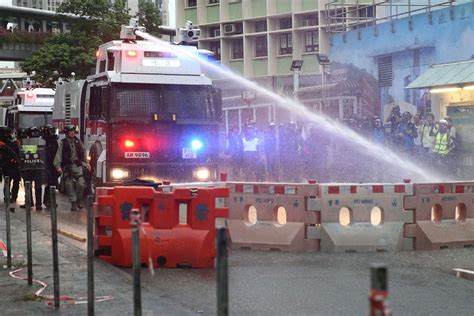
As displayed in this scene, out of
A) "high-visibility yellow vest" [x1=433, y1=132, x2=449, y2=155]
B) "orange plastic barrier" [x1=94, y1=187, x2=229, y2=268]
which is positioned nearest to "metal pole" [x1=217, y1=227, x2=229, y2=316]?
"orange plastic barrier" [x1=94, y1=187, x2=229, y2=268]

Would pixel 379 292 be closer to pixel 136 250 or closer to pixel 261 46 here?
pixel 136 250

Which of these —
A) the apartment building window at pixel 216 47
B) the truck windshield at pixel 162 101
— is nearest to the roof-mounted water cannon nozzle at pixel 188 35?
the truck windshield at pixel 162 101

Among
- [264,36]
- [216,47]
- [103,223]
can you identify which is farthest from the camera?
[216,47]

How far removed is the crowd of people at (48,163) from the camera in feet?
54.9

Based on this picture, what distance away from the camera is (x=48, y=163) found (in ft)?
58.0

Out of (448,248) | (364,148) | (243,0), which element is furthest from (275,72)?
(448,248)

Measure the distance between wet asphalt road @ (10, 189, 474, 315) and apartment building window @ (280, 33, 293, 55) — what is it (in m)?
39.4

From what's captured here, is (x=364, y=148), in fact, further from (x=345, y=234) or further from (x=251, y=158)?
(x=345, y=234)

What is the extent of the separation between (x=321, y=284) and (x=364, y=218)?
8.61ft

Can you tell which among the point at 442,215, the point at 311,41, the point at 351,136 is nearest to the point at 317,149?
the point at 351,136

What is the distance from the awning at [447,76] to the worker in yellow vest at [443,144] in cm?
211

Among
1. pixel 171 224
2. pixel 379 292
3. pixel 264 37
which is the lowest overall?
pixel 171 224

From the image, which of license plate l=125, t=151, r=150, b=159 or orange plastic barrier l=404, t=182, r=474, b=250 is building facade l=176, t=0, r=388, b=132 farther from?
orange plastic barrier l=404, t=182, r=474, b=250

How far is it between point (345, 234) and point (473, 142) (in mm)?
→ 11773
